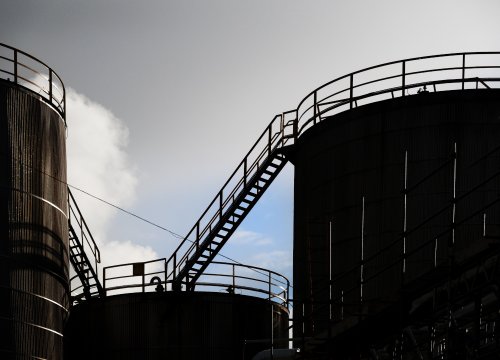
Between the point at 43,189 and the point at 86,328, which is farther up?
the point at 43,189

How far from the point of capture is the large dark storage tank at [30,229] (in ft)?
A: 93.2

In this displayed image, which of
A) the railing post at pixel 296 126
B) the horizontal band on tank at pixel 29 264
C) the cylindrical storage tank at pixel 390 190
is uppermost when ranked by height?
the railing post at pixel 296 126

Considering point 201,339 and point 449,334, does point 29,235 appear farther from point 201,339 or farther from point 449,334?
point 449,334

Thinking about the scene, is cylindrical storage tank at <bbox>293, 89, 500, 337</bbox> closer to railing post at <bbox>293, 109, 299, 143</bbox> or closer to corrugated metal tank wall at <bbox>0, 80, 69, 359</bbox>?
railing post at <bbox>293, 109, 299, 143</bbox>

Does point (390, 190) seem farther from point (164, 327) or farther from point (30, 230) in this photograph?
point (164, 327)

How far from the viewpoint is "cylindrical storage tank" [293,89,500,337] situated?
28844mm

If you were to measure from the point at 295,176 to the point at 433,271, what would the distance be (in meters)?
13.6

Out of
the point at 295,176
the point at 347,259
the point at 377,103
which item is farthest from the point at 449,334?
the point at 295,176

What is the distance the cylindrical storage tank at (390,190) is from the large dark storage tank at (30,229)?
20.0 feet

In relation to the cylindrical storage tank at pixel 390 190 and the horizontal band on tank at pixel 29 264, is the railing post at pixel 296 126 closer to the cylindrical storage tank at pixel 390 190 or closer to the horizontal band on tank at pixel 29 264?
the cylindrical storage tank at pixel 390 190

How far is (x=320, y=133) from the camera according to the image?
32844 millimetres

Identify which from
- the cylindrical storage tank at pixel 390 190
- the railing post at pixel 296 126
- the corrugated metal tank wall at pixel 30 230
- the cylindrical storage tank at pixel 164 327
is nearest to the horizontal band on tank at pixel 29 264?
the corrugated metal tank wall at pixel 30 230

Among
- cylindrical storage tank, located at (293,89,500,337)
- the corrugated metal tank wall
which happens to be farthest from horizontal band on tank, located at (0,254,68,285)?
cylindrical storage tank, located at (293,89,500,337)

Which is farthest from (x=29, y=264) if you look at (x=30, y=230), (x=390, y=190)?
(x=390, y=190)
